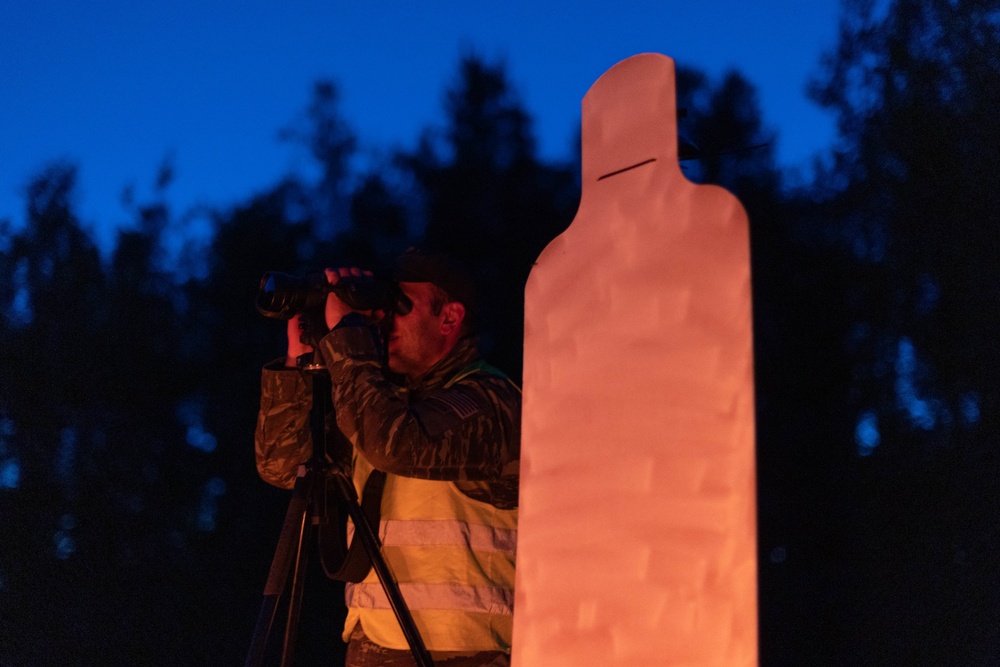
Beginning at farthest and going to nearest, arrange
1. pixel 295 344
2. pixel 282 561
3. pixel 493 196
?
pixel 493 196 → pixel 295 344 → pixel 282 561

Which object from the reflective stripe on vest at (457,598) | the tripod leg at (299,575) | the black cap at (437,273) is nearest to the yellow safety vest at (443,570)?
the reflective stripe on vest at (457,598)

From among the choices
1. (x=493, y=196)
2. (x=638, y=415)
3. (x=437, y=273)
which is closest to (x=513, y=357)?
(x=493, y=196)

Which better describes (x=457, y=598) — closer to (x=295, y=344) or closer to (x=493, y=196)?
(x=295, y=344)

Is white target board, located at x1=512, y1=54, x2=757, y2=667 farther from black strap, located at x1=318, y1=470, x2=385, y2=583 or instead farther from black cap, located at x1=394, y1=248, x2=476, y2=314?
black cap, located at x1=394, y1=248, x2=476, y2=314

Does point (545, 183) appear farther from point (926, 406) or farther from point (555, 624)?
point (555, 624)

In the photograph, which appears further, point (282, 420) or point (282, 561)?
point (282, 420)

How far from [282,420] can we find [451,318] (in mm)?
396

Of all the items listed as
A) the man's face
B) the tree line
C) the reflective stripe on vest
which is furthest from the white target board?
the tree line

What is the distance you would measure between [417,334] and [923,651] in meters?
2.23

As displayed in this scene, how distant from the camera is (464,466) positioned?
1521 mm

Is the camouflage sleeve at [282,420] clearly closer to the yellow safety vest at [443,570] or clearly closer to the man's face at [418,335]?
→ the man's face at [418,335]

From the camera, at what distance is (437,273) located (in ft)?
6.05

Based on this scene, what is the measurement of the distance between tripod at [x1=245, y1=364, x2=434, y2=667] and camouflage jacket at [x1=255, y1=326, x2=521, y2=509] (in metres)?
0.06

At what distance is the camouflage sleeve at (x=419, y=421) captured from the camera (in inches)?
57.7
